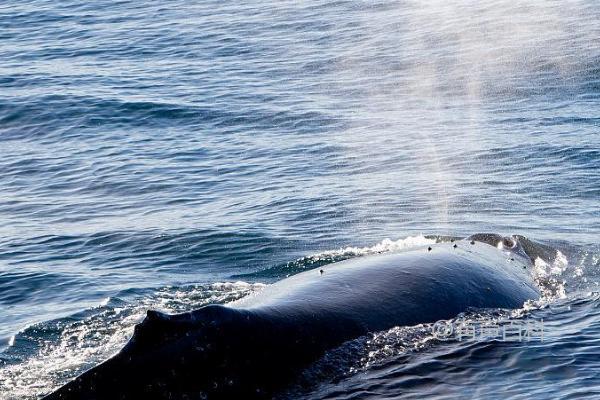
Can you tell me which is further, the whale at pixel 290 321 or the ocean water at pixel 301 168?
the ocean water at pixel 301 168

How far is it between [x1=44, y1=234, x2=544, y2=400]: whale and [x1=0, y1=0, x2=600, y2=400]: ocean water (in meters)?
0.23

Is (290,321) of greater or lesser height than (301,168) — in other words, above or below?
above

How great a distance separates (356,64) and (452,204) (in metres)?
13.5

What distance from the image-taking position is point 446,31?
110ft

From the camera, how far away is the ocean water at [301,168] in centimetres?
977

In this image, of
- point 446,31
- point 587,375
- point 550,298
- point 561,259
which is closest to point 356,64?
point 446,31

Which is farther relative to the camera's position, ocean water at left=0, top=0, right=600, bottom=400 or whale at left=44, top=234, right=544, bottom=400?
ocean water at left=0, top=0, right=600, bottom=400

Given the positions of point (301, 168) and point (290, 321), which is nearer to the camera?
point (290, 321)

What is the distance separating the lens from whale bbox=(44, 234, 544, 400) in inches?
276

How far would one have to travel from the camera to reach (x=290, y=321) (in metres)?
8.12

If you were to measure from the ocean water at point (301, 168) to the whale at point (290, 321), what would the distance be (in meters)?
0.23

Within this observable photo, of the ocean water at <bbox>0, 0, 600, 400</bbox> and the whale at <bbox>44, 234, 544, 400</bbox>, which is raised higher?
the whale at <bbox>44, 234, 544, 400</bbox>

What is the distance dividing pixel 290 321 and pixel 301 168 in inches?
484

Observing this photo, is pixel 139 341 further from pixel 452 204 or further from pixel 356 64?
pixel 356 64
